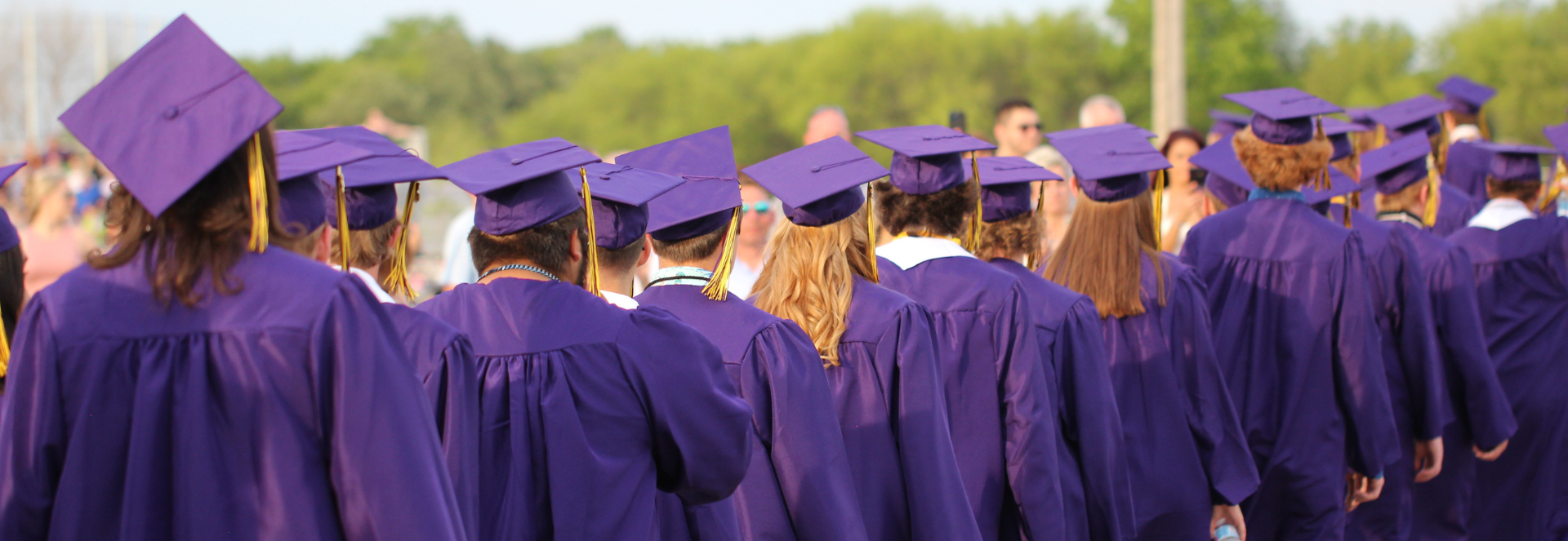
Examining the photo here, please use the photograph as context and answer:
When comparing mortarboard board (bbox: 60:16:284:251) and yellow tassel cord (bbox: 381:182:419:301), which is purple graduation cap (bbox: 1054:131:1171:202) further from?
mortarboard board (bbox: 60:16:284:251)

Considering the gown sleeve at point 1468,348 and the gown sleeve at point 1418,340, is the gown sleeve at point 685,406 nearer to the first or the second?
the gown sleeve at point 1418,340

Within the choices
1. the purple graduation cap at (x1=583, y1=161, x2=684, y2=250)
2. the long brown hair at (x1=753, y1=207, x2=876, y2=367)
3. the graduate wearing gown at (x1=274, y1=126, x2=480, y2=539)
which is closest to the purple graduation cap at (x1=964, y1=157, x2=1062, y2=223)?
the long brown hair at (x1=753, y1=207, x2=876, y2=367)

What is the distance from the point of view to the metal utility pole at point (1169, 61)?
10.3 m

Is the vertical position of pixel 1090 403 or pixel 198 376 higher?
pixel 198 376

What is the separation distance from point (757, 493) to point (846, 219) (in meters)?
0.74

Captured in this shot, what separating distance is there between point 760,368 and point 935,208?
970 mm

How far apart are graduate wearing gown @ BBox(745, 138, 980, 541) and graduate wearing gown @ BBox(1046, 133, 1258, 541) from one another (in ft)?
3.26

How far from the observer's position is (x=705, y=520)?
2.46 meters

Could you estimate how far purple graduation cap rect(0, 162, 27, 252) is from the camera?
9.11 feet

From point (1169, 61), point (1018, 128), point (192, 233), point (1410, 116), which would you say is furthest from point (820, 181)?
point (1169, 61)

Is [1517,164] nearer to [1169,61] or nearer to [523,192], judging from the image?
[523,192]

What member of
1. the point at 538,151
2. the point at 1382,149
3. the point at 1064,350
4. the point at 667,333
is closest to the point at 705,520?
the point at 667,333

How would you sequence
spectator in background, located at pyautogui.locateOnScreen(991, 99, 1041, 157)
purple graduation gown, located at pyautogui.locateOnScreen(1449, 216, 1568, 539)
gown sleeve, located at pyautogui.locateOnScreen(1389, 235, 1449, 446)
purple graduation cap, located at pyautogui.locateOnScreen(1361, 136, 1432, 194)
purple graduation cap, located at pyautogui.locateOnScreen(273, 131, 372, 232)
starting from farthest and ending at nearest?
spectator in background, located at pyautogui.locateOnScreen(991, 99, 1041, 157) → purple graduation gown, located at pyautogui.locateOnScreen(1449, 216, 1568, 539) → purple graduation cap, located at pyautogui.locateOnScreen(1361, 136, 1432, 194) → gown sleeve, located at pyautogui.locateOnScreen(1389, 235, 1449, 446) → purple graduation cap, located at pyautogui.locateOnScreen(273, 131, 372, 232)

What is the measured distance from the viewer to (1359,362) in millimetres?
4145
